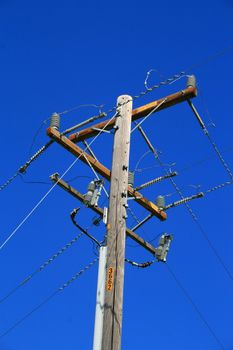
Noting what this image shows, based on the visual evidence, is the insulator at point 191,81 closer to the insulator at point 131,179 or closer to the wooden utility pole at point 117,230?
the wooden utility pole at point 117,230

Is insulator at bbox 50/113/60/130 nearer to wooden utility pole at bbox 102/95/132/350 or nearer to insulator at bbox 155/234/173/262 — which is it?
wooden utility pole at bbox 102/95/132/350

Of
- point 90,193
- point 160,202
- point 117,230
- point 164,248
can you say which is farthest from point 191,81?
point 117,230

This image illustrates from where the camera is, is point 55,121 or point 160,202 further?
point 160,202

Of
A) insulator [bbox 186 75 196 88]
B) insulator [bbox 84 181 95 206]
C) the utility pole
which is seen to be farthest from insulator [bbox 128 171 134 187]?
insulator [bbox 186 75 196 88]

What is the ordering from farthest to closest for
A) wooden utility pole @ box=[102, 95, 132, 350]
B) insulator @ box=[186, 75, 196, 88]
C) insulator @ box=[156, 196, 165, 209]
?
insulator @ box=[156, 196, 165, 209] → insulator @ box=[186, 75, 196, 88] → wooden utility pole @ box=[102, 95, 132, 350]

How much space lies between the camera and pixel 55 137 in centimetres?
941

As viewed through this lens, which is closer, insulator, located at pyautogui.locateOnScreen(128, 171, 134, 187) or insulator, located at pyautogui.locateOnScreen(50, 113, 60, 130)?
insulator, located at pyautogui.locateOnScreen(50, 113, 60, 130)

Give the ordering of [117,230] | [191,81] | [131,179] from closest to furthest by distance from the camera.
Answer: [117,230] → [191,81] → [131,179]

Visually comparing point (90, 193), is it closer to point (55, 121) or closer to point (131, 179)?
point (131, 179)

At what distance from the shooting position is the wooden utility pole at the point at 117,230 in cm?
709

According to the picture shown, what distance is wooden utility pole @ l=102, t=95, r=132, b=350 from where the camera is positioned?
709 cm

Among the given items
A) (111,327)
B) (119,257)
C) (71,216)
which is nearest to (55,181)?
(71,216)

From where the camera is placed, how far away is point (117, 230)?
786cm

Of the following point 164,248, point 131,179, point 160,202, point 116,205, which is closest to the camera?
point 116,205
